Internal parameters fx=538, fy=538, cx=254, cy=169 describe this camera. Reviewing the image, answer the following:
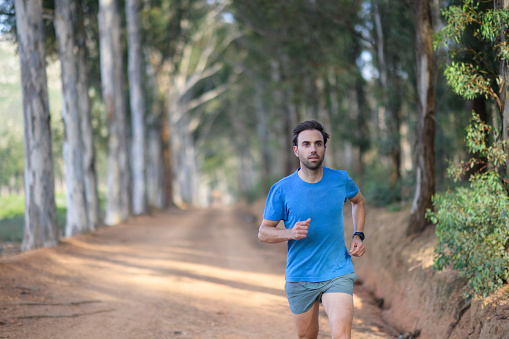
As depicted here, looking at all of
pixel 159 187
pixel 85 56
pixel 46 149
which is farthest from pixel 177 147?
pixel 46 149

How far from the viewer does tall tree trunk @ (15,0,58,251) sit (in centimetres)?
1156

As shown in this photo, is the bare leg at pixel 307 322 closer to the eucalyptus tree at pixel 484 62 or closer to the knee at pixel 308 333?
the knee at pixel 308 333

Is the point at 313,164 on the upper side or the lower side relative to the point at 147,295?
upper

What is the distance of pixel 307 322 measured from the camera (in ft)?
14.1

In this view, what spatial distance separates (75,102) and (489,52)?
11.1 meters

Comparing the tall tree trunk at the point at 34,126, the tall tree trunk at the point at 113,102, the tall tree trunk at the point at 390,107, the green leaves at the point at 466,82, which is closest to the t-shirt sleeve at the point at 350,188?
the green leaves at the point at 466,82

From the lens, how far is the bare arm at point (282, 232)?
3896 millimetres

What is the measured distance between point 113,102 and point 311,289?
58.8ft

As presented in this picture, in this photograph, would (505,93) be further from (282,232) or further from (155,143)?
(155,143)

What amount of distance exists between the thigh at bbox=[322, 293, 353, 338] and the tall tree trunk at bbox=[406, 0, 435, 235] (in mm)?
5693

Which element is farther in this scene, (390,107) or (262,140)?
(262,140)

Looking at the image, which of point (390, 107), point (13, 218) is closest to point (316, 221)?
point (390, 107)

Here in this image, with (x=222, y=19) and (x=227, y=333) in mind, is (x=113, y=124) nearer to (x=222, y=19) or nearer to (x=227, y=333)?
(x=227, y=333)

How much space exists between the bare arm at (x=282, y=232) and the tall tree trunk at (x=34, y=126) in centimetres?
875
